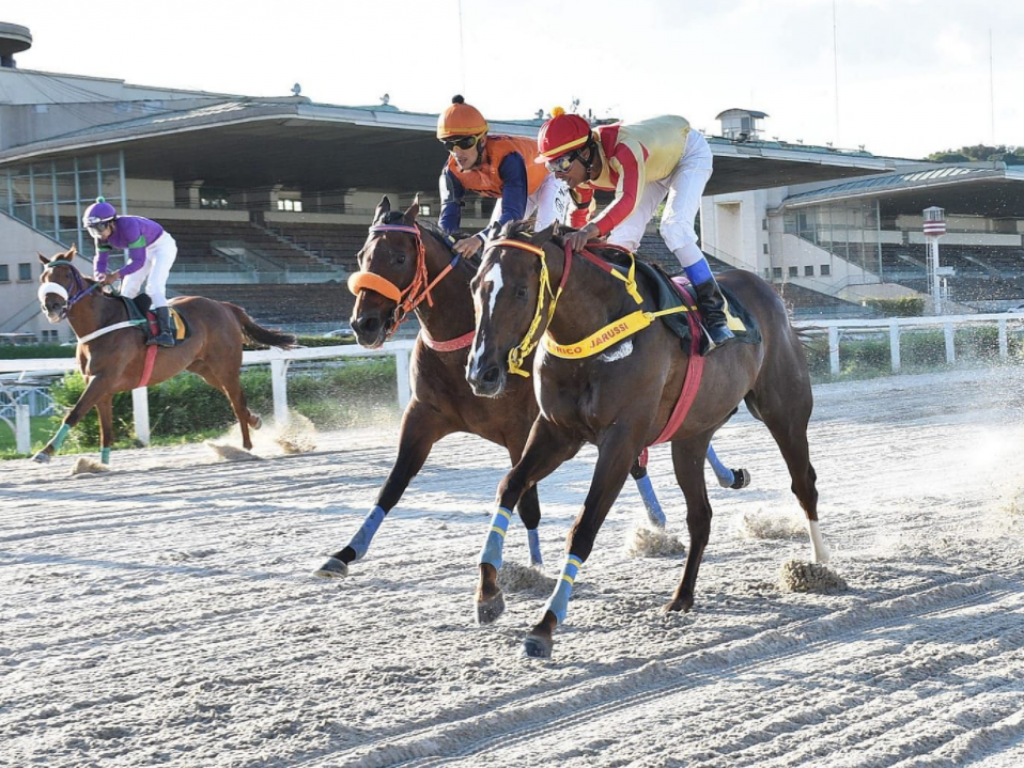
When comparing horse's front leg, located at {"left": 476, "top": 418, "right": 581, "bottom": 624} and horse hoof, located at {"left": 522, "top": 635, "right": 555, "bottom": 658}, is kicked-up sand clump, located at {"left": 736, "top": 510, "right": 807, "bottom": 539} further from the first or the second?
horse hoof, located at {"left": 522, "top": 635, "right": 555, "bottom": 658}

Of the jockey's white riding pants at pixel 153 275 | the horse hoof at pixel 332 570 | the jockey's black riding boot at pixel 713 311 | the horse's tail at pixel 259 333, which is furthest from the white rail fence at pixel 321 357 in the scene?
the horse hoof at pixel 332 570

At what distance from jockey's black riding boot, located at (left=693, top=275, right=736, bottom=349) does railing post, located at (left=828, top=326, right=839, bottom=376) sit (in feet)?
42.2

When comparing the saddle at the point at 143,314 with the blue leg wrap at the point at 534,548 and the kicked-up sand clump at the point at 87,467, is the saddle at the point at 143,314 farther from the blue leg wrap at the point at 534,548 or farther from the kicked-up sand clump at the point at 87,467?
the blue leg wrap at the point at 534,548

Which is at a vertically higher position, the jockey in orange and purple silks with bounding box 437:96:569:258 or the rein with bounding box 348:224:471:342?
the jockey in orange and purple silks with bounding box 437:96:569:258

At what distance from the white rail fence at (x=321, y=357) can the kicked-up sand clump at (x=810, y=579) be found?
3.67m

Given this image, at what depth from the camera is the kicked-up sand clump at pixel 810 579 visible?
4777mm

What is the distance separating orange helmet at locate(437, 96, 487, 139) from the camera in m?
5.07

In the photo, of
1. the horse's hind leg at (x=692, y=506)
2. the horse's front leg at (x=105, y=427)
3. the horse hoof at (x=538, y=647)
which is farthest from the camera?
the horse's front leg at (x=105, y=427)

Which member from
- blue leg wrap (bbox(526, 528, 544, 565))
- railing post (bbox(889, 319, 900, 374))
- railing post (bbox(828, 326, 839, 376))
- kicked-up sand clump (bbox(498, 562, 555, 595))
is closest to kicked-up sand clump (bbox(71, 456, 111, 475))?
blue leg wrap (bbox(526, 528, 544, 565))

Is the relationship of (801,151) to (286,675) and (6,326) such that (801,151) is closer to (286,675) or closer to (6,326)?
(6,326)

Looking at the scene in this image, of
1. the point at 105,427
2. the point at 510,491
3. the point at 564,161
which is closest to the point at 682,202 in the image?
the point at 564,161

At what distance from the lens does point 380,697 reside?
3.47 m

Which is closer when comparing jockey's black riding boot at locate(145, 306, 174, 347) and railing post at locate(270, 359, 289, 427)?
jockey's black riding boot at locate(145, 306, 174, 347)

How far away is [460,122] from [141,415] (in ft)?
24.5
